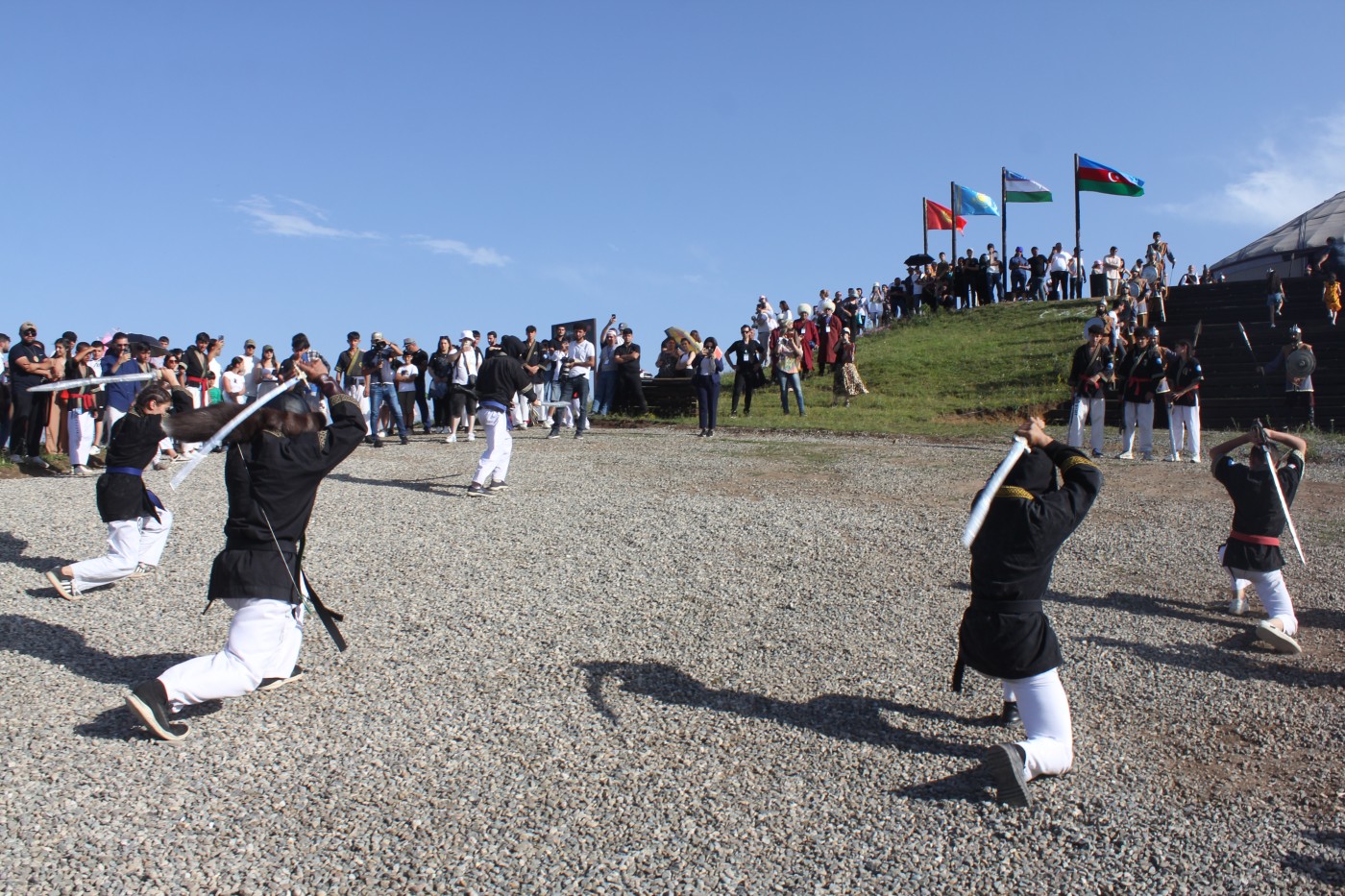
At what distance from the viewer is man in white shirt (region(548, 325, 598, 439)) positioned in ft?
57.3

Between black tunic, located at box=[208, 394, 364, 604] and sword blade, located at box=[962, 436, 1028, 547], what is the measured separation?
119 inches

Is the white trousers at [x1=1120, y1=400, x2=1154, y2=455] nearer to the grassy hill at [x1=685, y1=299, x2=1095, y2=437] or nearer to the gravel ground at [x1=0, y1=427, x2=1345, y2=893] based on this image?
the grassy hill at [x1=685, y1=299, x2=1095, y2=437]

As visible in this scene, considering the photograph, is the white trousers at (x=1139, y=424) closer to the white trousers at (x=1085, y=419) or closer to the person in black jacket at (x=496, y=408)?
the white trousers at (x=1085, y=419)

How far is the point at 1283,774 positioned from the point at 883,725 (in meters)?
1.82

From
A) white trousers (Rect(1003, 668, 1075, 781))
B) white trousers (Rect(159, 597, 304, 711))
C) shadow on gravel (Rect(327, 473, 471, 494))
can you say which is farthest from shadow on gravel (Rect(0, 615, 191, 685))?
shadow on gravel (Rect(327, 473, 471, 494))

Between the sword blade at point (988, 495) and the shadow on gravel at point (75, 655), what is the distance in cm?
476

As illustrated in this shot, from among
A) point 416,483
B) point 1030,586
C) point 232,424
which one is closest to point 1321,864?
point 1030,586

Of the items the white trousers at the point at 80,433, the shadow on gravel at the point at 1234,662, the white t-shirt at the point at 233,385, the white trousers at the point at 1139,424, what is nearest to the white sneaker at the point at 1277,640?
the shadow on gravel at the point at 1234,662

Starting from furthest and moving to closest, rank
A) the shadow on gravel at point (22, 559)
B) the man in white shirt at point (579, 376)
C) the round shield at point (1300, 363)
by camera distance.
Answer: the round shield at point (1300, 363), the man in white shirt at point (579, 376), the shadow on gravel at point (22, 559)

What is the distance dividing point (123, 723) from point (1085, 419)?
45.7 ft

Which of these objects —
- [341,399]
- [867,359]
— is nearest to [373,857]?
[341,399]

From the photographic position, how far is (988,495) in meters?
4.42

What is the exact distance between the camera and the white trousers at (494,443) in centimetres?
1148

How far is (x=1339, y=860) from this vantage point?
3947 millimetres
